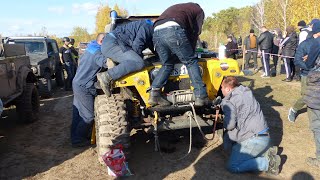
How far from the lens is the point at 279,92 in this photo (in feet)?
27.9

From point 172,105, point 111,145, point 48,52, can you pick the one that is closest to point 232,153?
point 172,105

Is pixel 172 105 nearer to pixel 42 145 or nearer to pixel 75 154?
pixel 75 154

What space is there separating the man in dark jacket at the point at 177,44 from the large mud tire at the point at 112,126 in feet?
1.49

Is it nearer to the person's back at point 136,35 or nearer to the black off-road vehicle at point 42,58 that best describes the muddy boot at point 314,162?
the person's back at point 136,35

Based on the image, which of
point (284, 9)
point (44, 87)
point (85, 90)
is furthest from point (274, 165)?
point (284, 9)

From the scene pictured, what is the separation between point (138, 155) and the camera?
467 centimetres

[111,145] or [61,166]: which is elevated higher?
[111,145]

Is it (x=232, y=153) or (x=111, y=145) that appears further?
(x=232, y=153)

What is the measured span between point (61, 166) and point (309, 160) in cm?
349

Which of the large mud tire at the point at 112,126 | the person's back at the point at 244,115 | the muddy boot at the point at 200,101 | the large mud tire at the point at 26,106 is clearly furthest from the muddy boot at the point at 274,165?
the large mud tire at the point at 26,106

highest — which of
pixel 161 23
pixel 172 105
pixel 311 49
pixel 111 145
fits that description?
pixel 161 23

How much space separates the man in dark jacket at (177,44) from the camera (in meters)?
3.98

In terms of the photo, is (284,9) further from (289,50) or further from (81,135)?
(81,135)

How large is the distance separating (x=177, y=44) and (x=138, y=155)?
6.01 ft
